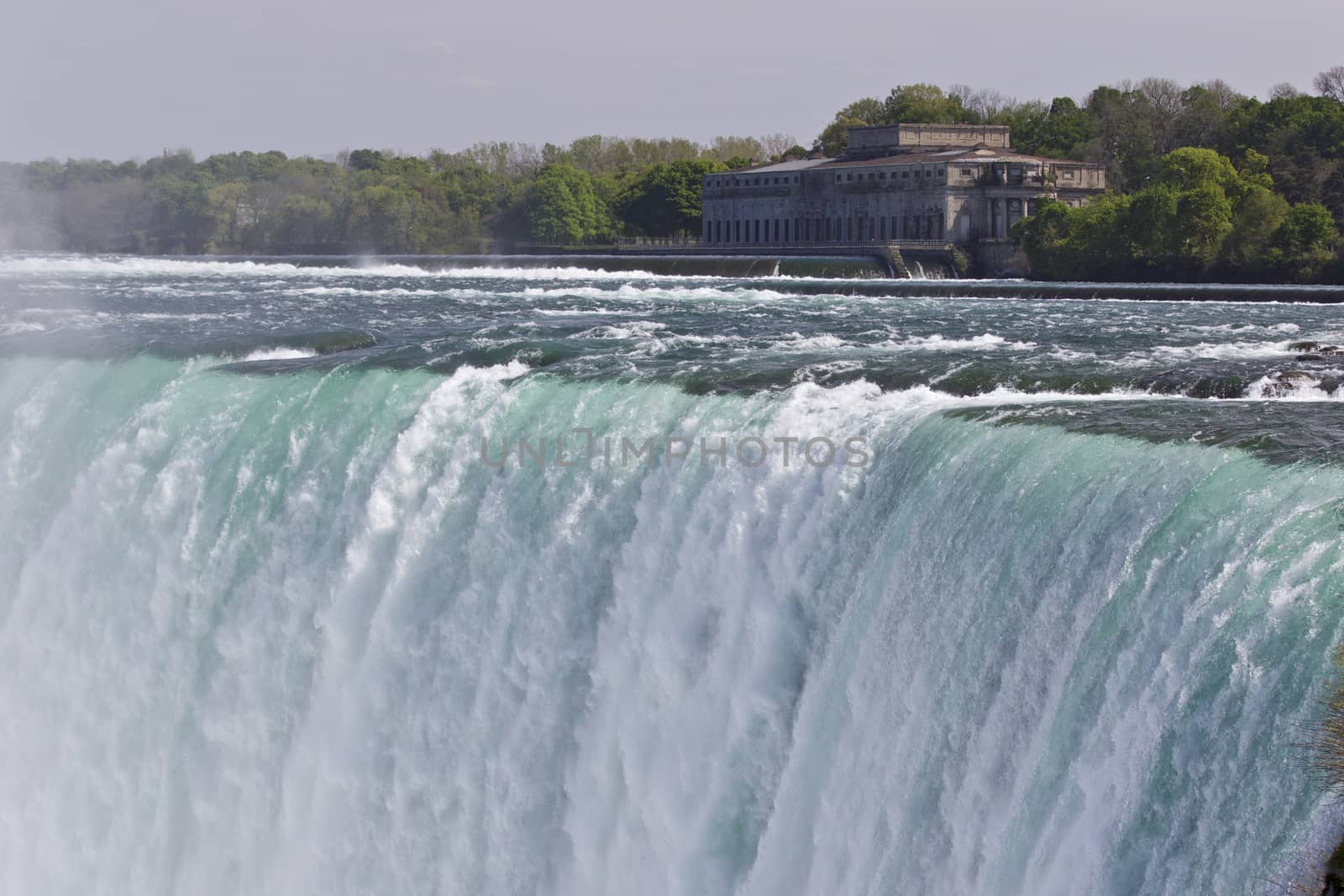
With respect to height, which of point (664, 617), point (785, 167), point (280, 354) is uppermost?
point (785, 167)

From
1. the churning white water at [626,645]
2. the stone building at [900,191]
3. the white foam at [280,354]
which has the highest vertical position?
the stone building at [900,191]

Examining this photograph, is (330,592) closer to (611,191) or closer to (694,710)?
(694,710)

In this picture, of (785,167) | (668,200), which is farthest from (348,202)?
(785,167)

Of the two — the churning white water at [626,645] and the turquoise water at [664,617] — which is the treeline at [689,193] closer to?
the turquoise water at [664,617]

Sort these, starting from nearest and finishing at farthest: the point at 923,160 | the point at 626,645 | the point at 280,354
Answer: the point at 626,645, the point at 280,354, the point at 923,160

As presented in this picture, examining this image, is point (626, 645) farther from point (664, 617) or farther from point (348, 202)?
point (348, 202)

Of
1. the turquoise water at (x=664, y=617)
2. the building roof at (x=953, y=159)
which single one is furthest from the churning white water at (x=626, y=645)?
the building roof at (x=953, y=159)
